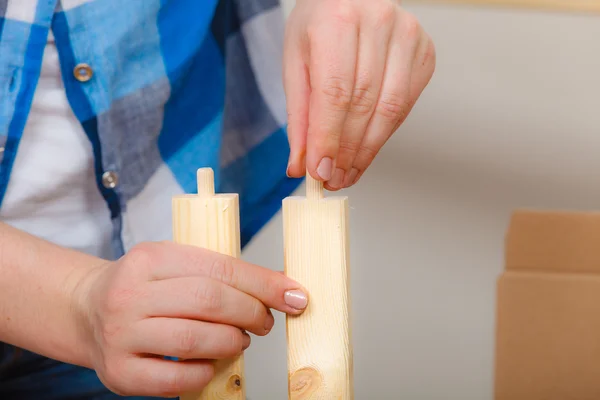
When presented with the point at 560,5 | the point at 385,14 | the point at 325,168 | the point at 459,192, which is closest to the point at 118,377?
the point at 325,168

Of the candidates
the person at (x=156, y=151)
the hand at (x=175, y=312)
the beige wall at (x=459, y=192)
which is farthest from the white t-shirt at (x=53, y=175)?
the beige wall at (x=459, y=192)

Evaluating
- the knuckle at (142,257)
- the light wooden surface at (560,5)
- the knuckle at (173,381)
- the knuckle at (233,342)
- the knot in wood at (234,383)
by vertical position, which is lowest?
the knot in wood at (234,383)

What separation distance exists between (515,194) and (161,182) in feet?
1.58

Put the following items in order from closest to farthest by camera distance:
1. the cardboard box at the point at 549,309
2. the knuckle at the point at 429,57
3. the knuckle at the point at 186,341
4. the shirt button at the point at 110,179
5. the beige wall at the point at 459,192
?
the knuckle at the point at 186,341, the knuckle at the point at 429,57, the shirt button at the point at 110,179, the cardboard box at the point at 549,309, the beige wall at the point at 459,192

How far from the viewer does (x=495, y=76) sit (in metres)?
0.83

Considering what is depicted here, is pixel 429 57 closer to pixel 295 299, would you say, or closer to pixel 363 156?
pixel 363 156

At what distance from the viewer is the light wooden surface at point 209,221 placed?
1.24ft

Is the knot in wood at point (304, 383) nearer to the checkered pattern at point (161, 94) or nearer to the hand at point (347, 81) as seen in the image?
the hand at point (347, 81)

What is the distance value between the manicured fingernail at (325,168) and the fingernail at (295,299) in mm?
71

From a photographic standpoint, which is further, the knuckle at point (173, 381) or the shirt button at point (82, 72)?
the shirt button at point (82, 72)

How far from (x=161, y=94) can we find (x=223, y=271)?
0.94 feet

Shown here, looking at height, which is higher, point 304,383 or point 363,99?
point 363,99

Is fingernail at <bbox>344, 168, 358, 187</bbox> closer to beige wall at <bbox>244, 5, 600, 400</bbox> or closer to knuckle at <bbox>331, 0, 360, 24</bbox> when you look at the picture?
knuckle at <bbox>331, 0, 360, 24</bbox>

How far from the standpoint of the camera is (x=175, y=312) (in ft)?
1.16
